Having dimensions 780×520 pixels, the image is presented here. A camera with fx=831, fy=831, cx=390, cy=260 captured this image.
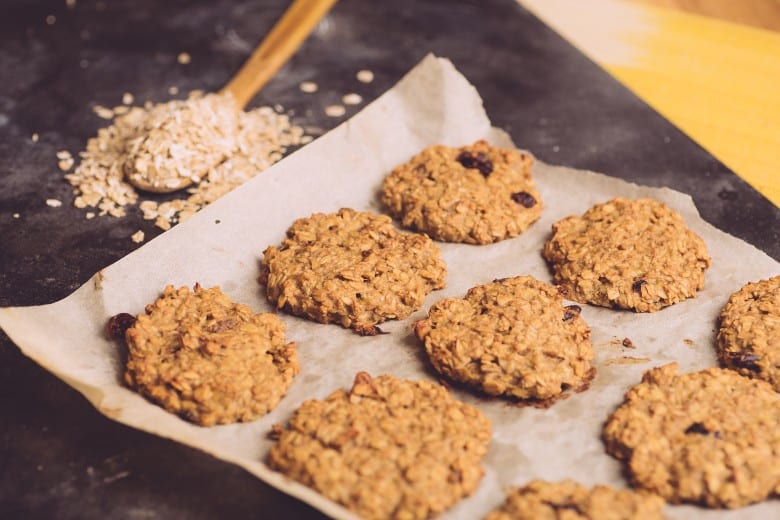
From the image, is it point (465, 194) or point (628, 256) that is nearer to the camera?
point (628, 256)

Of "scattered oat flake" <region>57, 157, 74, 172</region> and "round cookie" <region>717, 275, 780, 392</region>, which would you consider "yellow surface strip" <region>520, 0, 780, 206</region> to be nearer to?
"round cookie" <region>717, 275, 780, 392</region>

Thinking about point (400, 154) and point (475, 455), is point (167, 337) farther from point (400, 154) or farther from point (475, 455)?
point (400, 154)

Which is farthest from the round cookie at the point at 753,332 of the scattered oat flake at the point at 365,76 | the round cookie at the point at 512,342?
the scattered oat flake at the point at 365,76

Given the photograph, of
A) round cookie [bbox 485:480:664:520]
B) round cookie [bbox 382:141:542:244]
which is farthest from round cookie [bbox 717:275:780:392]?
round cookie [bbox 382:141:542:244]

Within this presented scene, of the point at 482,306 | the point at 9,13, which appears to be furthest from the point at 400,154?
the point at 9,13

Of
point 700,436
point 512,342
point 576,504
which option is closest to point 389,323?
point 512,342

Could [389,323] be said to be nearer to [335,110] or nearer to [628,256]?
[628,256]
